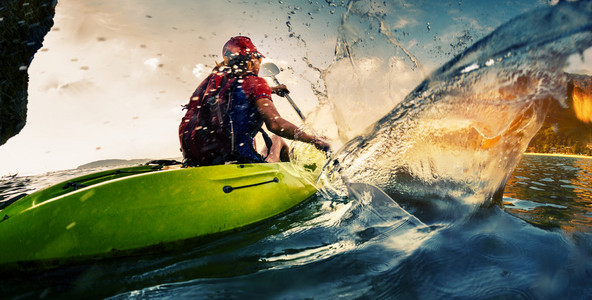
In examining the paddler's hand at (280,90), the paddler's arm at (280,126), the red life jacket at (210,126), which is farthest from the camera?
the paddler's hand at (280,90)

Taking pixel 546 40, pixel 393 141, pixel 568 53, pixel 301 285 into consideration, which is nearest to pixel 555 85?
pixel 568 53

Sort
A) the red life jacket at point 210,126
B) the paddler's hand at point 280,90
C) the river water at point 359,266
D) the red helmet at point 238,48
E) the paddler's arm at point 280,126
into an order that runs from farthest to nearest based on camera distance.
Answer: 1. the paddler's hand at point 280,90
2. the red helmet at point 238,48
3. the paddler's arm at point 280,126
4. the red life jacket at point 210,126
5. the river water at point 359,266

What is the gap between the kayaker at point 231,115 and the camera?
2.89 meters

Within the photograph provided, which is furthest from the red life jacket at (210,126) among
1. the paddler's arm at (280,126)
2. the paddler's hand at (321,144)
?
the paddler's hand at (321,144)

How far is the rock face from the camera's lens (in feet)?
29.5

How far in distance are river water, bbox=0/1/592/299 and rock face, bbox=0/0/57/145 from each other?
10929 mm

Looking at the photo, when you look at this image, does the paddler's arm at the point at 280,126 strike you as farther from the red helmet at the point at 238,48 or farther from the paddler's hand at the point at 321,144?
the red helmet at the point at 238,48

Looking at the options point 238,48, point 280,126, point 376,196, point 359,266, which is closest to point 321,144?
point 280,126

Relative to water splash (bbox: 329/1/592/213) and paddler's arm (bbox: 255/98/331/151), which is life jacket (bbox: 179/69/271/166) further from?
water splash (bbox: 329/1/592/213)

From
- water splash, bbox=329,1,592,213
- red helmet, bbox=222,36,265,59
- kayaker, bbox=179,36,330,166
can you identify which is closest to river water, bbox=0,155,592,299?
water splash, bbox=329,1,592,213

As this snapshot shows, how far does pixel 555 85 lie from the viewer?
6.46 feet

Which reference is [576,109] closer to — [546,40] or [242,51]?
[546,40]

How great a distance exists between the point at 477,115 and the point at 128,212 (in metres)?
3.00

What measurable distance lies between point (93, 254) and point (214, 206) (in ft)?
3.00
